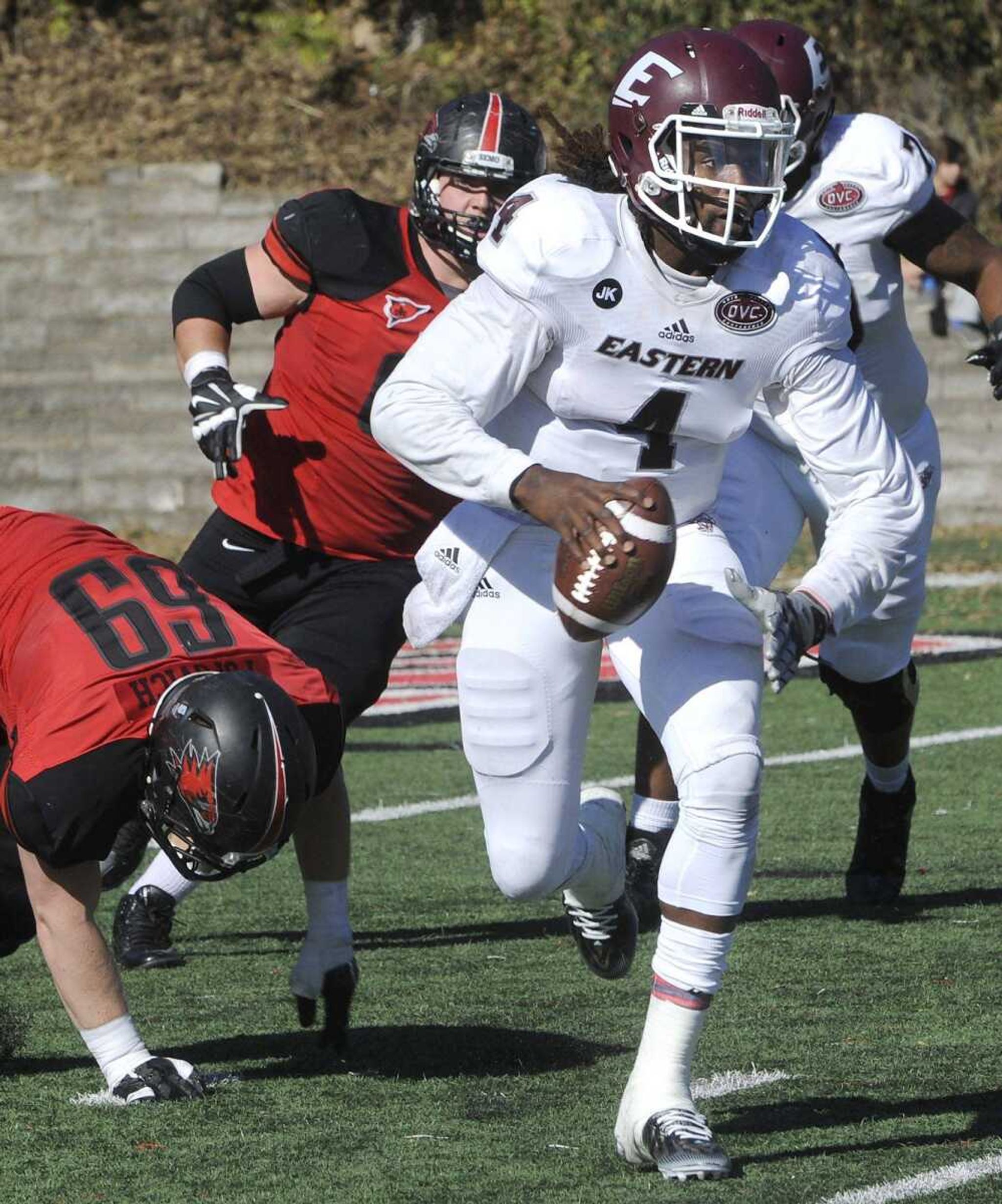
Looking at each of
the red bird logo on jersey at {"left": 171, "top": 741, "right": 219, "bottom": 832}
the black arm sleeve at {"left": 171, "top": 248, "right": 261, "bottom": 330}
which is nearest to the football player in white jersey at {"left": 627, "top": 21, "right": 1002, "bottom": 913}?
the black arm sleeve at {"left": 171, "top": 248, "right": 261, "bottom": 330}

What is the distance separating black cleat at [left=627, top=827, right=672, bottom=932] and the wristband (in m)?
1.45

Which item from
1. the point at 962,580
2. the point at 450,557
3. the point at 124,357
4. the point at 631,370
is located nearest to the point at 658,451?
the point at 631,370

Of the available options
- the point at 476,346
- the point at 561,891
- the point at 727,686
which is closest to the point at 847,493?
the point at 727,686

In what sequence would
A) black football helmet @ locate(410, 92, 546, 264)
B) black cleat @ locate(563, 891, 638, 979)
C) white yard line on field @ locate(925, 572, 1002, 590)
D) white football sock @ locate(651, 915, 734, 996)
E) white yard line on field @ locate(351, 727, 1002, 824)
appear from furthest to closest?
white yard line on field @ locate(925, 572, 1002, 590) → white yard line on field @ locate(351, 727, 1002, 824) → black football helmet @ locate(410, 92, 546, 264) → black cleat @ locate(563, 891, 638, 979) → white football sock @ locate(651, 915, 734, 996)

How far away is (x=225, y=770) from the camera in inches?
139

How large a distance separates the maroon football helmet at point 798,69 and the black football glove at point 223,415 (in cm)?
129

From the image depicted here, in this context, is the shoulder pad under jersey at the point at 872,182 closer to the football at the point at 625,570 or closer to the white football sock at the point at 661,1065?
the football at the point at 625,570

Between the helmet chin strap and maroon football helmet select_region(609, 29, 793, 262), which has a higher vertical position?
maroon football helmet select_region(609, 29, 793, 262)

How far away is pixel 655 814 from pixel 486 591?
146 centimetres

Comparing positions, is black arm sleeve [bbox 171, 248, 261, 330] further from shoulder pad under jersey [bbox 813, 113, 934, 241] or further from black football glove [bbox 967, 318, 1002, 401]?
black football glove [bbox 967, 318, 1002, 401]

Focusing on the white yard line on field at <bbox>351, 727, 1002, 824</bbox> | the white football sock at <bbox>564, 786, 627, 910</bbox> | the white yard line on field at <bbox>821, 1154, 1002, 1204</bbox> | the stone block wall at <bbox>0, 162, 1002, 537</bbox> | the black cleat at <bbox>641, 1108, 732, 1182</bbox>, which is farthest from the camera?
the stone block wall at <bbox>0, 162, 1002, 537</bbox>

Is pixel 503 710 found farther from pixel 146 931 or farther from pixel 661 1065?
pixel 146 931

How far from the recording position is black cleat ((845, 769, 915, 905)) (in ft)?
17.8

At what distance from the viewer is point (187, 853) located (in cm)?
369
